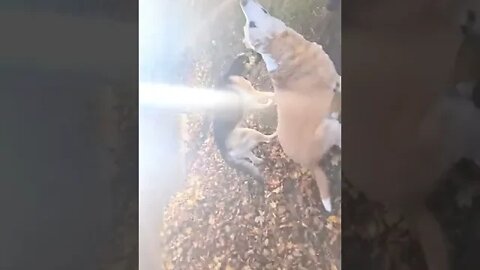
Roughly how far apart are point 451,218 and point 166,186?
0.44 m

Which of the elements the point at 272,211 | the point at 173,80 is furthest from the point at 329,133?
the point at 173,80

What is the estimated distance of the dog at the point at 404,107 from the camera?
657mm

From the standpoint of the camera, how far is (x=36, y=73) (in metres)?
0.87

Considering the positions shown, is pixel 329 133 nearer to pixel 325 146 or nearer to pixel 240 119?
pixel 325 146

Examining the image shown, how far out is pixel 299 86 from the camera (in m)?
0.82

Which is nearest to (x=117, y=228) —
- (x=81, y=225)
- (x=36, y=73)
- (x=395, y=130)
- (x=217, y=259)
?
(x=81, y=225)

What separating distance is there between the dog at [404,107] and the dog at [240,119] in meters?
0.18

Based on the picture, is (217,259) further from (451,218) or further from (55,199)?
(451,218)

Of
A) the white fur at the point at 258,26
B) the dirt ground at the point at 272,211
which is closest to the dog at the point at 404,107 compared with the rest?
the dirt ground at the point at 272,211

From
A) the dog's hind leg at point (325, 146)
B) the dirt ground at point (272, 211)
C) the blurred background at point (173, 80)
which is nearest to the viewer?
the dirt ground at point (272, 211)

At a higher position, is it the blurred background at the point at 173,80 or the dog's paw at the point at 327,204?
the blurred background at the point at 173,80

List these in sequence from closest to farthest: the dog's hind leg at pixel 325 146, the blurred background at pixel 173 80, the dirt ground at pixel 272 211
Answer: the dirt ground at pixel 272 211
the dog's hind leg at pixel 325 146
the blurred background at pixel 173 80

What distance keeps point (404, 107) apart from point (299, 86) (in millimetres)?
184

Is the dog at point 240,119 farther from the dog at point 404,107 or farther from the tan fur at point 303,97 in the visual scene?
the dog at point 404,107
